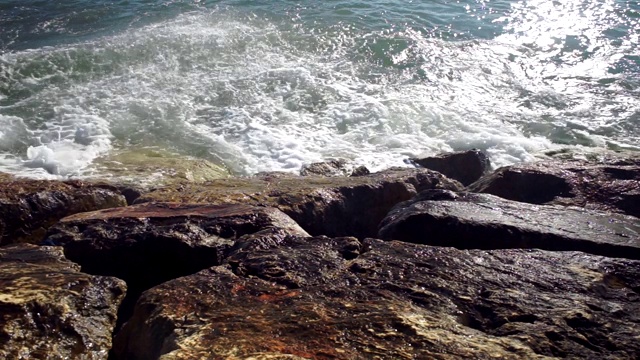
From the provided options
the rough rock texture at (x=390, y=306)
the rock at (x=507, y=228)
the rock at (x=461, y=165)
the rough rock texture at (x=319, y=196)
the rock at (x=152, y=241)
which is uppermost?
the rough rock texture at (x=390, y=306)

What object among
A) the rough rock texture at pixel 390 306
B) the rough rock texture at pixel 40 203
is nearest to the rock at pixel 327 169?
the rough rock texture at pixel 40 203

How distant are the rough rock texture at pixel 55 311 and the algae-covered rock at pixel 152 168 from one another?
332 cm

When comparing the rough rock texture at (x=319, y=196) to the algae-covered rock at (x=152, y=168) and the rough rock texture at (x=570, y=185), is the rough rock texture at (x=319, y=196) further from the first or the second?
the algae-covered rock at (x=152, y=168)

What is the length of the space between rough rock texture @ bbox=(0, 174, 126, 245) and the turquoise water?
1.83 meters

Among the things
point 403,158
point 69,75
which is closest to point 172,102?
point 69,75

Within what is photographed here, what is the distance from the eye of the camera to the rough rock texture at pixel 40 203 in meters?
5.33

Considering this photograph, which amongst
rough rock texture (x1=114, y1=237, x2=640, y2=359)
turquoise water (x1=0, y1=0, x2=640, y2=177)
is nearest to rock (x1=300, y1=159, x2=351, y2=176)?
turquoise water (x1=0, y1=0, x2=640, y2=177)

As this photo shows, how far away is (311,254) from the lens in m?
3.85

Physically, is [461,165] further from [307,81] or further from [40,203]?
[40,203]

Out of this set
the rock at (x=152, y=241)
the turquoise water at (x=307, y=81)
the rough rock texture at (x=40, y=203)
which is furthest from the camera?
the turquoise water at (x=307, y=81)

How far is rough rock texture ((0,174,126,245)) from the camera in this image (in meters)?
5.33

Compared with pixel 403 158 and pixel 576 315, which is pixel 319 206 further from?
pixel 403 158

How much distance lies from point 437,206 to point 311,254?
1.47 meters

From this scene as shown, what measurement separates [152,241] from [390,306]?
1.84 metres
